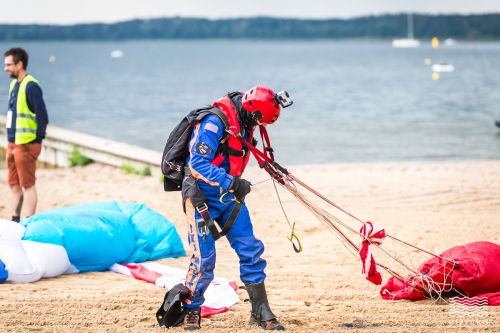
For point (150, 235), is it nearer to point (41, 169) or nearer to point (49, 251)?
point (49, 251)

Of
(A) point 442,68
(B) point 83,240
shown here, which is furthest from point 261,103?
(A) point 442,68

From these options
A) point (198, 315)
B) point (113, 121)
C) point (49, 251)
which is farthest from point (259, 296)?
point (113, 121)

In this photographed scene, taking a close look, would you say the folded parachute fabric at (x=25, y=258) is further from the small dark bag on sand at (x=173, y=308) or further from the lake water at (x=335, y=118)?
the lake water at (x=335, y=118)

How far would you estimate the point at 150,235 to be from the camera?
7.80 meters

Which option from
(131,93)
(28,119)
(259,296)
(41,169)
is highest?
(28,119)

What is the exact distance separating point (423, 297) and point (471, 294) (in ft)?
1.22

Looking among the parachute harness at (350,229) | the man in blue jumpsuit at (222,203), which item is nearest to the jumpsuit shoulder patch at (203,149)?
the man in blue jumpsuit at (222,203)

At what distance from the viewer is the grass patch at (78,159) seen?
45.8ft

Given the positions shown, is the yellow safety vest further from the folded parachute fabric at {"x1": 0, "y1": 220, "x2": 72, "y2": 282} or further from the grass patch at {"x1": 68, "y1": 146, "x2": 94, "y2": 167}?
the grass patch at {"x1": 68, "y1": 146, "x2": 94, "y2": 167}

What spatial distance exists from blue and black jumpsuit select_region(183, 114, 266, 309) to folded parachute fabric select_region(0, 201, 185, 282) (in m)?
1.96

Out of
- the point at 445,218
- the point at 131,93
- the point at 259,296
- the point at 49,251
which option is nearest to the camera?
the point at 259,296

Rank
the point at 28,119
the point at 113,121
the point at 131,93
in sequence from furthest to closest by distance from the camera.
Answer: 1. the point at 131,93
2. the point at 113,121
3. the point at 28,119

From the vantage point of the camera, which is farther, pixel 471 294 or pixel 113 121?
pixel 113 121

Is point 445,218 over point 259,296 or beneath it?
beneath
